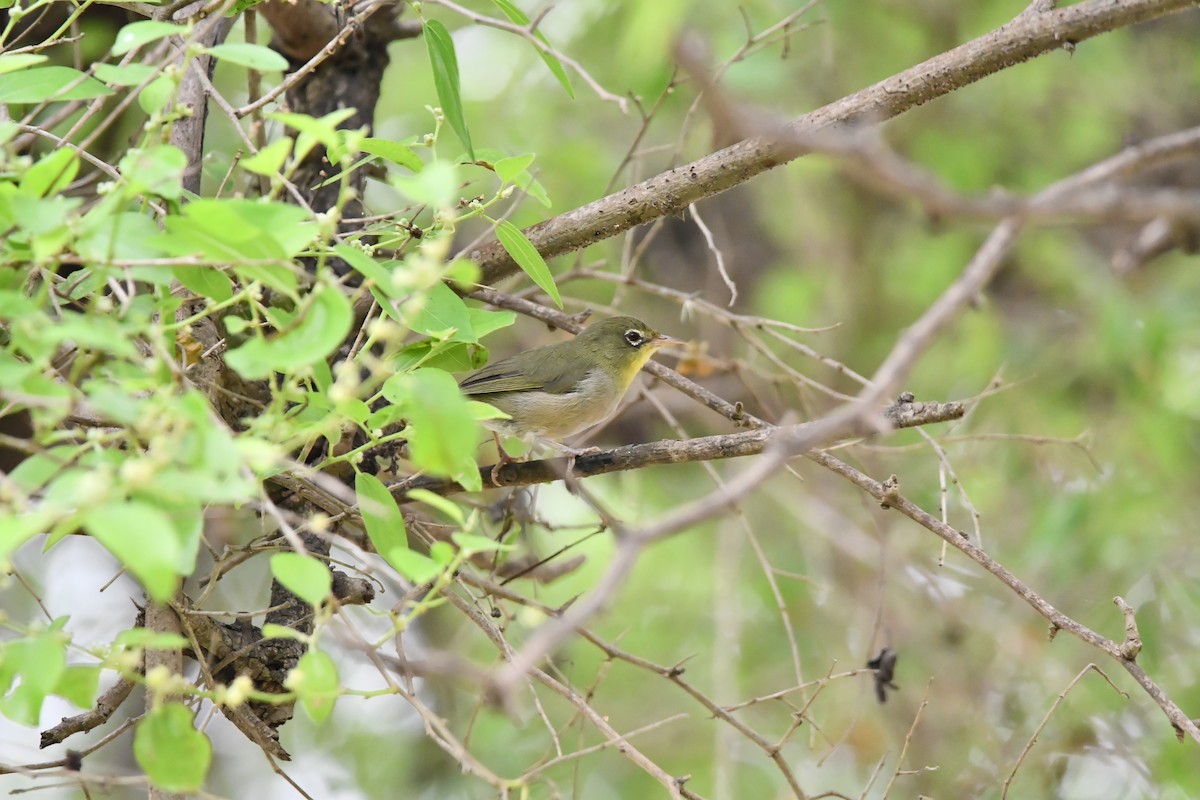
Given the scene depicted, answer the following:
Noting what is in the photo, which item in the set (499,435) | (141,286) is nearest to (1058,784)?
(499,435)

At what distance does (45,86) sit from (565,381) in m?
3.85

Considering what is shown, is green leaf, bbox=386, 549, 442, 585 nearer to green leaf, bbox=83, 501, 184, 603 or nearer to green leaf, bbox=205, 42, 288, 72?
green leaf, bbox=83, 501, 184, 603

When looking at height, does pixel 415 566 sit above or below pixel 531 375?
above

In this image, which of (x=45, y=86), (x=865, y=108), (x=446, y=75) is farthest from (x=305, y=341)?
(x=865, y=108)

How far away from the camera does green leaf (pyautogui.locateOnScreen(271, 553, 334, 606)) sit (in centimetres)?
192

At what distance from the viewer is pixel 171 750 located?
200 cm

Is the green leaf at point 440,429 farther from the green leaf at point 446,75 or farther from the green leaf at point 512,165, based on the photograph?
the green leaf at point 446,75

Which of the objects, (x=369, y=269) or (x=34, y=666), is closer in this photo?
(x=34, y=666)

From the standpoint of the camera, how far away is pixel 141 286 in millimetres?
4020

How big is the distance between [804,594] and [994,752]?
177cm

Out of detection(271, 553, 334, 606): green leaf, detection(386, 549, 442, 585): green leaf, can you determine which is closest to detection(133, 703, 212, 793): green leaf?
detection(271, 553, 334, 606): green leaf

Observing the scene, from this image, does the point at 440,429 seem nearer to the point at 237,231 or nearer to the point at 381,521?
the point at 237,231

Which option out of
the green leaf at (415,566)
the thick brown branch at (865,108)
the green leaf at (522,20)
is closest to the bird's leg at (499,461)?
the thick brown branch at (865,108)

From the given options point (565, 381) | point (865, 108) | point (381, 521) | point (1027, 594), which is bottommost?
point (565, 381)
